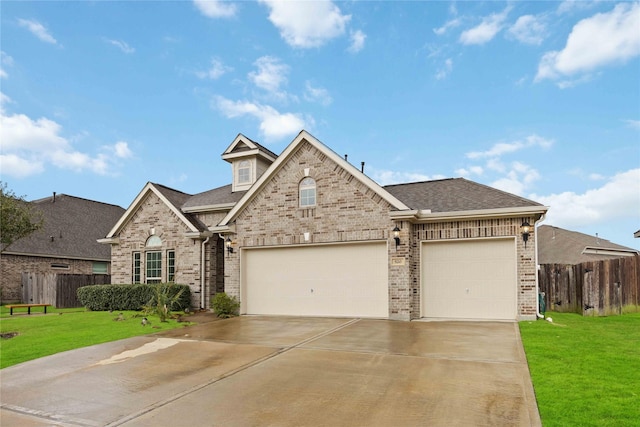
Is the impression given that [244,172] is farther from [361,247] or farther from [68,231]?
[68,231]

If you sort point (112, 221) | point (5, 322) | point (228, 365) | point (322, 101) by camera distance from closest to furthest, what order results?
point (228, 365) → point (5, 322) → point (322, 101) → point (112, 221)

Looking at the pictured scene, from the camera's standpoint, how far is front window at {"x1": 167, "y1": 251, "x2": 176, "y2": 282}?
704 inches

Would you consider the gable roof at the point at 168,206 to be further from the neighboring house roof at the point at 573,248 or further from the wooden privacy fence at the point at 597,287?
the neighboring house roof at the point at 573,248

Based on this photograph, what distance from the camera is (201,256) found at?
56.9 ft

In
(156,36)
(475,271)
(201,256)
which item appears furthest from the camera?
(201,256)

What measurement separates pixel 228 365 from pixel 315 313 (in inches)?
282

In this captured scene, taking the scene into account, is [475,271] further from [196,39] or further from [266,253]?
[196,39]

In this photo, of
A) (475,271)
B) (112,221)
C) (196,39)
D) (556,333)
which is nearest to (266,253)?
(475,271)

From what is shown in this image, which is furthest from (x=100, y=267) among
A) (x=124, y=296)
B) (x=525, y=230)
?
(x=525, y=230)

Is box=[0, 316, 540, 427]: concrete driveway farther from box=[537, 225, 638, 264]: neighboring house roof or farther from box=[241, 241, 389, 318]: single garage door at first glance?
box=[537, 225, 638, 264]: neighboring house roof

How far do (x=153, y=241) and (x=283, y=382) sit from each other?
13946 millimetres

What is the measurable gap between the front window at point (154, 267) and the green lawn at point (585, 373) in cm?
1433

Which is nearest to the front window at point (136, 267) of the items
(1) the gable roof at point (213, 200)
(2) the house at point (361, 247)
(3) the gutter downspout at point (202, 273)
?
(2) the house at point (361, 247)

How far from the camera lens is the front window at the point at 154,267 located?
59.9ft
